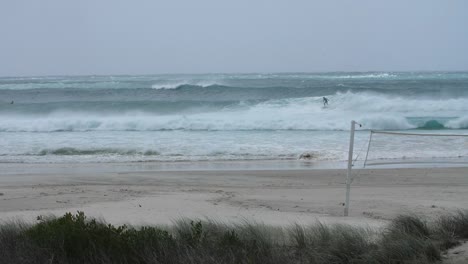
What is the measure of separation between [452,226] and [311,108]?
27.7 metres

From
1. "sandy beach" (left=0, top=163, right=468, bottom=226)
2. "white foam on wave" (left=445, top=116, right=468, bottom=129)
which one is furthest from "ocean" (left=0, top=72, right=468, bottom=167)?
"sandy beach" (left=0, top=163, right=468, bottom=226)

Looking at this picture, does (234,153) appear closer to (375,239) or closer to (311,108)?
(375,239)

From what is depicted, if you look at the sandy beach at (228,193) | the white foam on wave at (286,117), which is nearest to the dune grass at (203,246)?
the sandy beach at (228,193)

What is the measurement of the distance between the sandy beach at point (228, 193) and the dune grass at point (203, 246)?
1735mm

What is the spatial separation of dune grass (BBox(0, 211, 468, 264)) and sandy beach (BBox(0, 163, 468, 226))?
5.69 ft

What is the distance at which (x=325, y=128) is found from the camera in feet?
78.6

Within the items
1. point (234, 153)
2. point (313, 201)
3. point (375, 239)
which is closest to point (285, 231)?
point (375, 239)

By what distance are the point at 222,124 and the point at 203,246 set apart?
808 inches

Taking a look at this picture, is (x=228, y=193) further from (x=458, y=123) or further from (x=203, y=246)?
(x=458, y=123)

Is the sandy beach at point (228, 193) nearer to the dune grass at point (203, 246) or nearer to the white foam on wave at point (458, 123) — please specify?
the dune grass at point (203, 246)

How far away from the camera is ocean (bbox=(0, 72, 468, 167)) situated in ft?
55.1

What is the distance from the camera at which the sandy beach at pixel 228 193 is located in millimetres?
8211

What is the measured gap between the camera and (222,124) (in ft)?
84.4

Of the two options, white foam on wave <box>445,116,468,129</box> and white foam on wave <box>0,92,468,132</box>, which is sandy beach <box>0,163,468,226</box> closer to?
white foam on wave <box>0,92,468,132</box>
